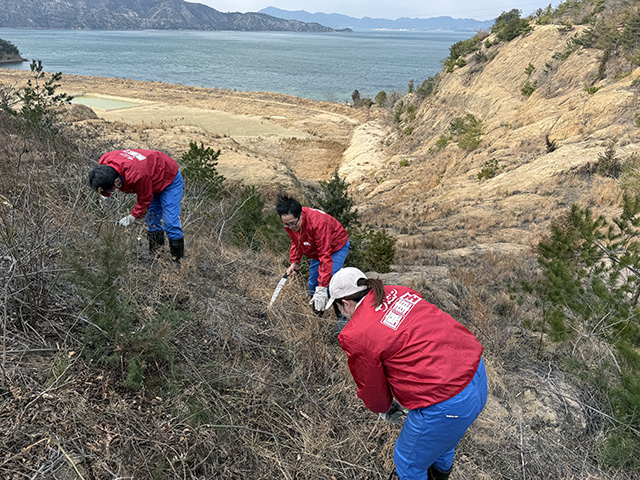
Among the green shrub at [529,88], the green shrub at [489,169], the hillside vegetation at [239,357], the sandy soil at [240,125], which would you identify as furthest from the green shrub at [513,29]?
the hillside vegetation at [239,357]

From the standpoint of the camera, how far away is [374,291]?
2197mm

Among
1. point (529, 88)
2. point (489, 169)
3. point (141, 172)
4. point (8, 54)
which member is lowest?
point (489, 169)

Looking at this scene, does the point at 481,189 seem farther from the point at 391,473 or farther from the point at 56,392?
the point at 56,392

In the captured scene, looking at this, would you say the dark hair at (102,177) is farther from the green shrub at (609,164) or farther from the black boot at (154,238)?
the green shrub at (609,164)

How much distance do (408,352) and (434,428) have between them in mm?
428

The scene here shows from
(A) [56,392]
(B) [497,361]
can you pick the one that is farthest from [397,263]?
(A) [56,392]

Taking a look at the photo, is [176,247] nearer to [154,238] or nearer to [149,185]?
[154,238]

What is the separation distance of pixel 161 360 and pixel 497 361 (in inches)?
116

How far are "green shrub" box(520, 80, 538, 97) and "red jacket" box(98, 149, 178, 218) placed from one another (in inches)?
734

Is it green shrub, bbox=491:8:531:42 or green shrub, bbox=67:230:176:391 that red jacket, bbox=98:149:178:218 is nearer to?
green shrub, bbox=67:230:176:391

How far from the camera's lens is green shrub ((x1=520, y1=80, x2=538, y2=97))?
1838cm

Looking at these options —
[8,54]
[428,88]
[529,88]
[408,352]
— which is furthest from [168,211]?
[8,54]

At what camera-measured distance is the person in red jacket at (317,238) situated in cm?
376

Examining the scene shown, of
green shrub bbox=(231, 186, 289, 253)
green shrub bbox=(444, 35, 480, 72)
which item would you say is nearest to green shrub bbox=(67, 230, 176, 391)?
green shrub bbox=(231, 186, 289, 253)
